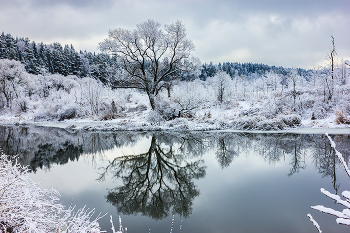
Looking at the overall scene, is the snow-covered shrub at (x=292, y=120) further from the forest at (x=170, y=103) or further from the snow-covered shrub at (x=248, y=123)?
the snow-covered shrub at (x=248, y=123)

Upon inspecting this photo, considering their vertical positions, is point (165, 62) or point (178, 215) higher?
point (165, 62)

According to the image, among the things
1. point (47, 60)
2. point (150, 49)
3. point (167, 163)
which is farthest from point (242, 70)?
point (167, 163)

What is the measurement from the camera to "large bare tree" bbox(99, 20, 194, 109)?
55.3 ft

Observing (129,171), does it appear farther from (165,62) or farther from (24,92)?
(24,92)

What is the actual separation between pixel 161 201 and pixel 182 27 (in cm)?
1632

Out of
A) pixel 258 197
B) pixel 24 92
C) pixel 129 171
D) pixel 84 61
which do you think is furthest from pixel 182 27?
pixel 84 61

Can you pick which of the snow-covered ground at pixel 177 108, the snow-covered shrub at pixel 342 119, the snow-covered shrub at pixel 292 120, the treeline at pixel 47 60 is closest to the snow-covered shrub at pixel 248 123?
the snow-covered ground at pixel 177 108

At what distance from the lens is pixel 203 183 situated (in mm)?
4750

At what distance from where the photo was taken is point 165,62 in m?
19.2

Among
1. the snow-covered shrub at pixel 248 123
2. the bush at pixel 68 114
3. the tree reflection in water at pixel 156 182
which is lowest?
the tree reflection in water at pixel 156 182

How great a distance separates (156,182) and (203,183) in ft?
3.90

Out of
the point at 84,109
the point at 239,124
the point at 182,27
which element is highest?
the point at 182,27

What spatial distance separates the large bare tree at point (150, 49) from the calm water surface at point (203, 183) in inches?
444

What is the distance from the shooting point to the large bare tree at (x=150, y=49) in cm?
1686
